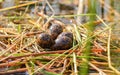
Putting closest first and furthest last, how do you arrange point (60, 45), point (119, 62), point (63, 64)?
1. point (119, 62)
2. point (63, 64)
3. point (60, 45)

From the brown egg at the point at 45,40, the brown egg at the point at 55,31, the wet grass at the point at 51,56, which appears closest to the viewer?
the wet grass at the point at 51,56

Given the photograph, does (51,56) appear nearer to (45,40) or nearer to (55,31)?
(45,40)

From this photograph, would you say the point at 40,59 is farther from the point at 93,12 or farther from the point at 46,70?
the point at 93,12

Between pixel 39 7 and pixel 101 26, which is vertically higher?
pixel 39 7

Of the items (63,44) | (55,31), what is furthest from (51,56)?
(55,31)

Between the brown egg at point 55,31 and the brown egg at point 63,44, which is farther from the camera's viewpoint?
the brown egg at point 55,31

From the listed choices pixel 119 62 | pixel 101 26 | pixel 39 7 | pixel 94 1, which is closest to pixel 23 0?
pixel 39 7

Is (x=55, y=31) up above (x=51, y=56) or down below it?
above

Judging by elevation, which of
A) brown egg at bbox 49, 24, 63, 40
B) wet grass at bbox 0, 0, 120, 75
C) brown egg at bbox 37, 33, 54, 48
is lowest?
wet grass at bbox 0, 0, 120, 75
